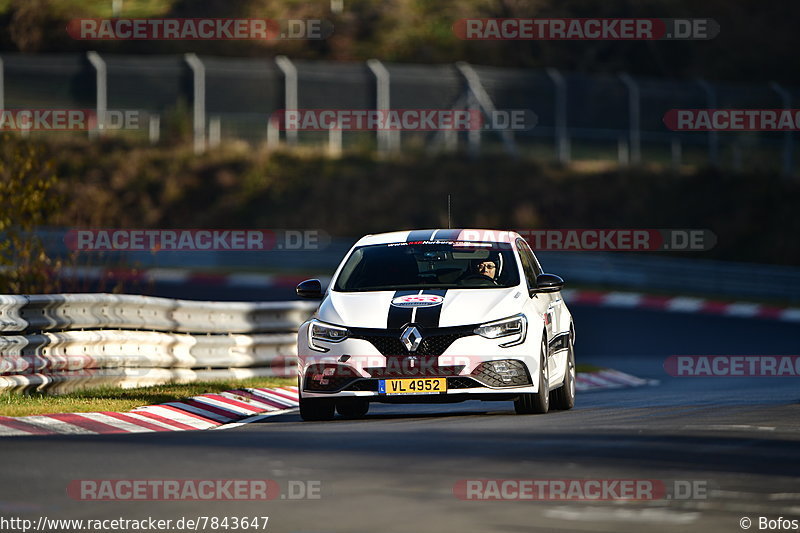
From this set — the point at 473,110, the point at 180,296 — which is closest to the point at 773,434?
the point at 180,296

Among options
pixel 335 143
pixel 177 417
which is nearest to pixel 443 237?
pixel 177 417

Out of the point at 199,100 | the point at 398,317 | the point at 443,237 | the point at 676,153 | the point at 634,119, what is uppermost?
the point at 199,100

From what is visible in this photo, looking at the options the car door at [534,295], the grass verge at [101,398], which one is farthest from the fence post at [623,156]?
the car door at [534,295]

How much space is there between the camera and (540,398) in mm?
13883

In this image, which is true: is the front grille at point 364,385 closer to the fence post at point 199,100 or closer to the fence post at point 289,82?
the fence post at point 289,82

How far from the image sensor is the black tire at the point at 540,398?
545 inches

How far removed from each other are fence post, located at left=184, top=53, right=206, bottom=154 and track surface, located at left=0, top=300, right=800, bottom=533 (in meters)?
29.6

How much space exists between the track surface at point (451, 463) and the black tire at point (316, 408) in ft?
0.74

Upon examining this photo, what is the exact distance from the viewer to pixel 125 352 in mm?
16703

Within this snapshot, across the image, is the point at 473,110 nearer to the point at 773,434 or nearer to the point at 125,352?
the point at 125,352

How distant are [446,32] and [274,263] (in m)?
22.6

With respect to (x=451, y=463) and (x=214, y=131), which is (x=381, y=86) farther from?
(x=451, y=463)

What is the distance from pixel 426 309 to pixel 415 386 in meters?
0.66

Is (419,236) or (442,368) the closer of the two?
(442,368)
